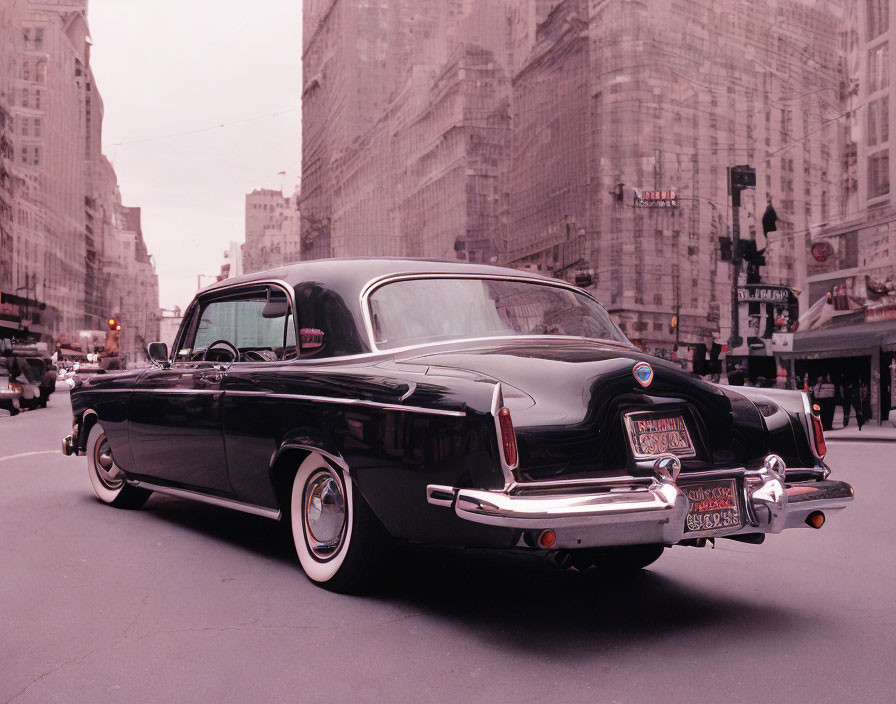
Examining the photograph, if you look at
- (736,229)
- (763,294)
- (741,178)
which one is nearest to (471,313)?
(763,294)

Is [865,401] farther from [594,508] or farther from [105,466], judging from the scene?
[594,508]

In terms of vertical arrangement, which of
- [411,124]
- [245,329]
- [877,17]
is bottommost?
[245,329]

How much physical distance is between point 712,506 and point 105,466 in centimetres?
499

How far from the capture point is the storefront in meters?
26.9

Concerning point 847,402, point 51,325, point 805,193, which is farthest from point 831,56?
point 51,325

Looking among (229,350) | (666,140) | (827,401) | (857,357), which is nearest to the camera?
(229,350)

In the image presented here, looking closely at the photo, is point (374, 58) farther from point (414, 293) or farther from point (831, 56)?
point (414, 293)

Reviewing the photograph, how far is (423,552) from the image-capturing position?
5609 mm

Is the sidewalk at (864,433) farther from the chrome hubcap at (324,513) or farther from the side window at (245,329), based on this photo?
the chrome hubcap at (324,513)

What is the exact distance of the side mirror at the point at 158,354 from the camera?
20.7ft

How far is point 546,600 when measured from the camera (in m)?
4.46

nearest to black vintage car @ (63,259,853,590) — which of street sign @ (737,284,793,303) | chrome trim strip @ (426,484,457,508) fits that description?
chrome trim strip @ (426,484,457,508)

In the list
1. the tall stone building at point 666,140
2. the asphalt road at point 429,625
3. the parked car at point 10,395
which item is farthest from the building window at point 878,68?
the asphalt road at point 429,625

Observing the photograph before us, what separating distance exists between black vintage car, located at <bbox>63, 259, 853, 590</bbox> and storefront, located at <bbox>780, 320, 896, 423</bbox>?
23147 mm
